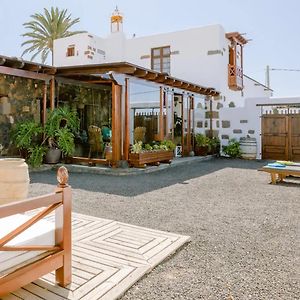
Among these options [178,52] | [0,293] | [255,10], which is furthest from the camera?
[178,52]

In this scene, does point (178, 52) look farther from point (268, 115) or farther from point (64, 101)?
point (64, 101)

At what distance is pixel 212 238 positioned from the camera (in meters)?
3.28

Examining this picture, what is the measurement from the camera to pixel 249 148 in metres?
11.8

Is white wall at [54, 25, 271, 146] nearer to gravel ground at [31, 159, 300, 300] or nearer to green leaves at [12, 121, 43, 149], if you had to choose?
gravel ground at [31, 159, 300, 300]

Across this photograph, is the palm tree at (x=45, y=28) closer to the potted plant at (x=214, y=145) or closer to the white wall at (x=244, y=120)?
the white wall at (x=244, y=120)

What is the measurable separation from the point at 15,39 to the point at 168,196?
18525mm

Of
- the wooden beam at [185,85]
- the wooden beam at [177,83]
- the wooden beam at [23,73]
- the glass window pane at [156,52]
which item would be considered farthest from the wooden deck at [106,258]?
the glass window pane at [156,52]

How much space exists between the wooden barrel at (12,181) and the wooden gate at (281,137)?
10.3 metres

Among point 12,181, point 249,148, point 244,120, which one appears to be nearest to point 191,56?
point 244,120

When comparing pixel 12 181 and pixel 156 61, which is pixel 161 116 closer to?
pixel 156 61

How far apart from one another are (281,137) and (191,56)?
540 cm

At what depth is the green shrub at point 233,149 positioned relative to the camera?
1216 cm

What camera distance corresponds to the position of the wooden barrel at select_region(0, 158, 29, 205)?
287 centimetres

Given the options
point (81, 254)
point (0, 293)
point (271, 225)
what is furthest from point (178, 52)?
point (0, 293)
